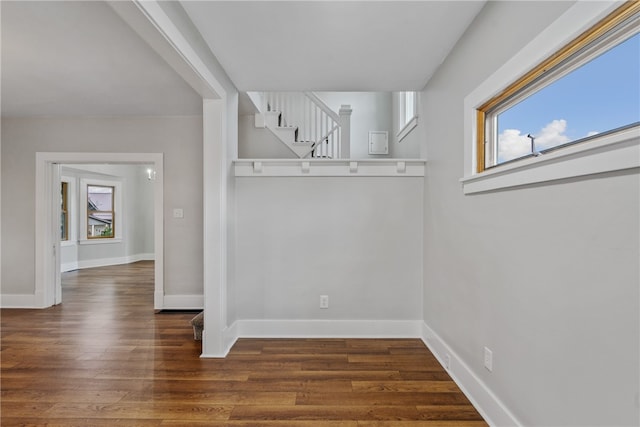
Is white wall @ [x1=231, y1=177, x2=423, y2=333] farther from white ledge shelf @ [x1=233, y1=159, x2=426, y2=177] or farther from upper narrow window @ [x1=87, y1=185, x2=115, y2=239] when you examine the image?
upper narrow window @ [x1=87, y1=185, x2=115, y2=239]

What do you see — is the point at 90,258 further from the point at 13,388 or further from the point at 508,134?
the point at 508,134

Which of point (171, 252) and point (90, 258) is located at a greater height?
point (171, 252)

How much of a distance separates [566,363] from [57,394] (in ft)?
9.52

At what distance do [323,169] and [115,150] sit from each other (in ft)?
9.19

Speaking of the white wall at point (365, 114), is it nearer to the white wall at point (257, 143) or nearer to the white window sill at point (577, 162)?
the white wall at point (257, 143)

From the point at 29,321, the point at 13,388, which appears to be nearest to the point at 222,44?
the point at 13,388

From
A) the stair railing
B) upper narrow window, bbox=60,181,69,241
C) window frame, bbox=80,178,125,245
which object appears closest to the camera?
the stair railing

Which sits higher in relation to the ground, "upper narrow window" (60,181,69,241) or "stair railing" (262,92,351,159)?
"stair railing" (262,92,351,159)

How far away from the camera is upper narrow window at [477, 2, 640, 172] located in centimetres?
105

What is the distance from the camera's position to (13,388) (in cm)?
213

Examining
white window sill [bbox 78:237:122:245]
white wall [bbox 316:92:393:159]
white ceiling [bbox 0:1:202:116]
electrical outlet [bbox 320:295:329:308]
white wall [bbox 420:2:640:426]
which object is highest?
white wall [bbox 316:92:393:159]

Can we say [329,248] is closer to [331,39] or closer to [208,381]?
[208,381]

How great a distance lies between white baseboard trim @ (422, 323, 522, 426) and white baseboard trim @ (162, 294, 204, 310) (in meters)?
2.80

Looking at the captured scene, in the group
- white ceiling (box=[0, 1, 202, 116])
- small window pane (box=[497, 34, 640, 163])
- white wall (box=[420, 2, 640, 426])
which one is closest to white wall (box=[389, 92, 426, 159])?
white wall (box=[420, 2, 640, 426])
